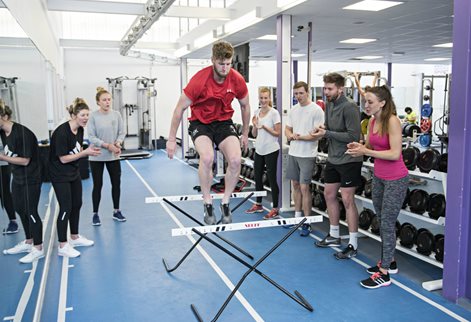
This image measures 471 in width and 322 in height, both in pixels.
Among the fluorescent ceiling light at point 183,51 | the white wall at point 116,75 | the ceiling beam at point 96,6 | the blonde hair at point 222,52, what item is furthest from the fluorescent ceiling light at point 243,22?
the white wall at point 116,75

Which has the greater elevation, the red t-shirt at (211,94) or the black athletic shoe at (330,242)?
the red t-shirt at (211,94)

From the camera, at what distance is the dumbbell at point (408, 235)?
4.13 meters

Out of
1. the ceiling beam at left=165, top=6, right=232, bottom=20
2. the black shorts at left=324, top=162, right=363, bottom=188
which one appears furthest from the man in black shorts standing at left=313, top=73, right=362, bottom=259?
the ceiling beam at left=165, top=6, right=232, bottom=20

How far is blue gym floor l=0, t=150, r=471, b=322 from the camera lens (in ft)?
10.6

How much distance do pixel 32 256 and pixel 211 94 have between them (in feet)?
5.65

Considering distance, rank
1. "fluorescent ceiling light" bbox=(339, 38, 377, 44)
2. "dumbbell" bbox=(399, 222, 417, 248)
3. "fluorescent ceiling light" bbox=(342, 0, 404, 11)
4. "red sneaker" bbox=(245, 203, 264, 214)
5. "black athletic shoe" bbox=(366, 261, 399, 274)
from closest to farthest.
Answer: "black athletic shoe" bbox=(366, 261, 399, 274) → "dumbbell" bbox=(399, 222, 417, 248) → "fluorescent ceiling light" bbox=(342, 0, 404, 11) → "red sneaker" bbox=(245, 203, 264, 214) → "fluorescent ceiling light" bbox=(339, 38, 377, 44)

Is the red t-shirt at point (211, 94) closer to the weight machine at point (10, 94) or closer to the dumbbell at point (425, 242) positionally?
the weight machine at point (10, 94)

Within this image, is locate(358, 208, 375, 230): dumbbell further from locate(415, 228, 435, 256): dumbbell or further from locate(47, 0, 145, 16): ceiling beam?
locate(47, 0, 145, 16): ceiling beam

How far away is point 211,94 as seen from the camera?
3016 millimetres

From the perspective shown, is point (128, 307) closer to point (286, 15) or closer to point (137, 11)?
point (286, 15)

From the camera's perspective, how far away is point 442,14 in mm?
6504

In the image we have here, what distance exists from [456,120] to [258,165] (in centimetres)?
307

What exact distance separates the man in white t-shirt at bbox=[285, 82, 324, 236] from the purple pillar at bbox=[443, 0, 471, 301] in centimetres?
169

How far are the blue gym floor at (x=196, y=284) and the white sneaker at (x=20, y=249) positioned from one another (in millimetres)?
39
